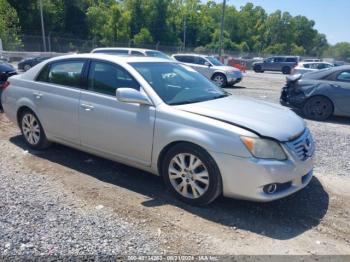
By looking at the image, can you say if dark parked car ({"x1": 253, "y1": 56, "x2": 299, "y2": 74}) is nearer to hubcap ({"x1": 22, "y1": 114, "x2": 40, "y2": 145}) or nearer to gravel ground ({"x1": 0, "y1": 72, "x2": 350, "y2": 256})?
gravel ground ({"x1": 0, "y1": 72, "x2": 350, "y2": 256})

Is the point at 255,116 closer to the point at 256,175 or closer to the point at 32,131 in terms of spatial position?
the point at 256,175

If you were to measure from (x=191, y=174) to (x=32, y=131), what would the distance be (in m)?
3.07

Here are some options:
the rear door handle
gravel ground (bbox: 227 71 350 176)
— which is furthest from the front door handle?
gravel ground (bbox: 227 71 350 176)

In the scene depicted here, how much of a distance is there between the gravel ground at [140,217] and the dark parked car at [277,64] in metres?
33.3

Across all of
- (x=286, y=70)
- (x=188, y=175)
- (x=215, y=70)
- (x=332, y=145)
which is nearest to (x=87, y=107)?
(x=188, y=175)

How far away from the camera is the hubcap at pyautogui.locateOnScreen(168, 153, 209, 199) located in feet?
13.0

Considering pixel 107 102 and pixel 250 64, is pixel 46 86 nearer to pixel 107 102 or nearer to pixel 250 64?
pixel 107 102

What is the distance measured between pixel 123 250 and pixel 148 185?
4.91ft

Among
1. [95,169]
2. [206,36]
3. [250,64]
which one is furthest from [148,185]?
[206,36]

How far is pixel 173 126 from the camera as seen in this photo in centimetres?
408

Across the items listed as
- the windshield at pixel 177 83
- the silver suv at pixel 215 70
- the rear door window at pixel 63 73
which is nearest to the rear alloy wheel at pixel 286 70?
the silver suv at pixel 215 70

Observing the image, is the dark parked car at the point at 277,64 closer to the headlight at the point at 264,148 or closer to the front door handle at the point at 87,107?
the front door handle at the point at 87,107

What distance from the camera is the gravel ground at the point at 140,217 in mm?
3373

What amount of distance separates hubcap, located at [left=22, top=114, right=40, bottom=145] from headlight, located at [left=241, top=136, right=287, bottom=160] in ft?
11.5
